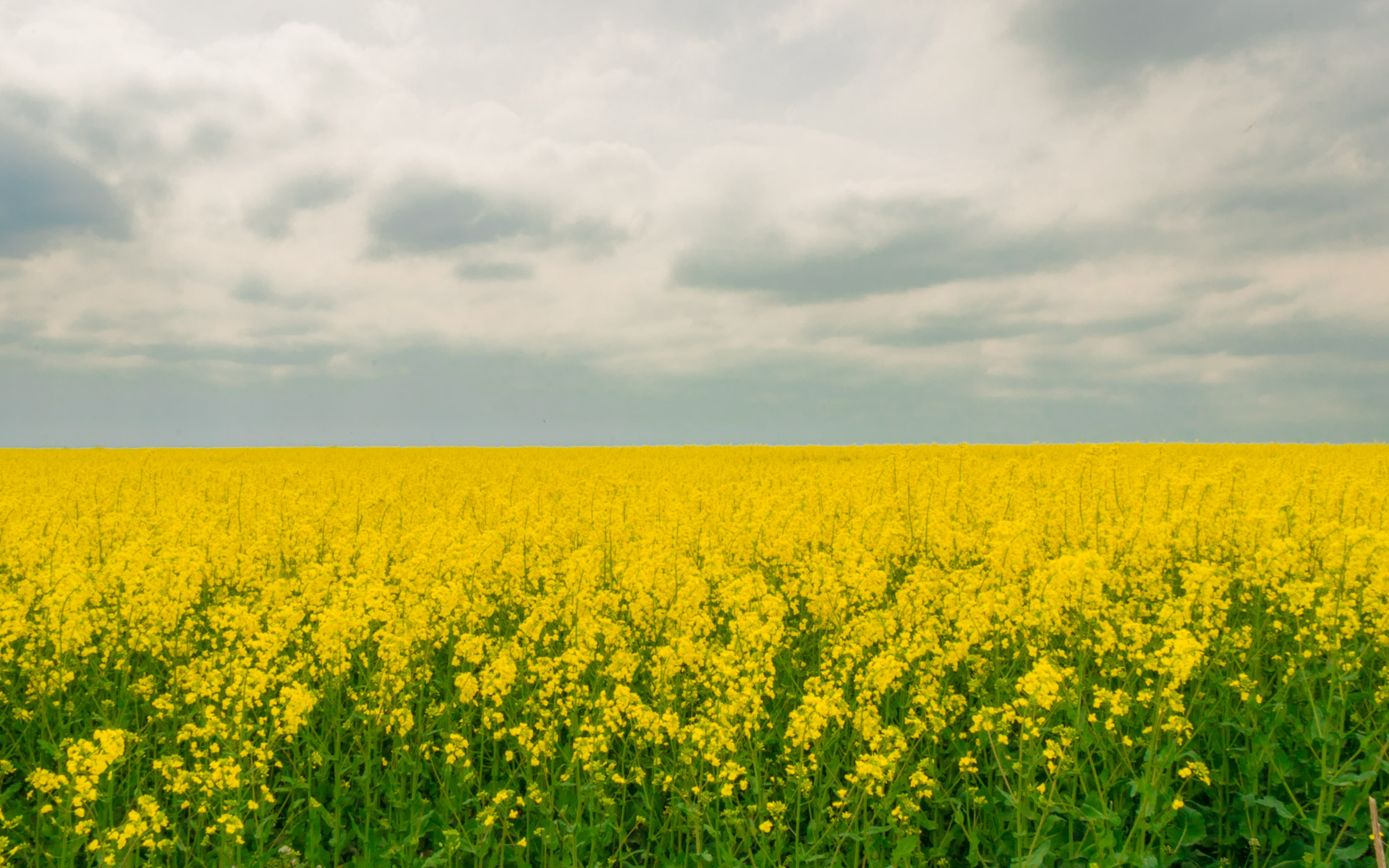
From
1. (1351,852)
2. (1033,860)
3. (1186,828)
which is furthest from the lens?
(1186,828)

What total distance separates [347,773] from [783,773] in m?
2.66

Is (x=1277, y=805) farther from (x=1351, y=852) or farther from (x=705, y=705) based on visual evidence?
(x=705, y=705)

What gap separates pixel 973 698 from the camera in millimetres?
5277

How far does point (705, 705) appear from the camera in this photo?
4.16m

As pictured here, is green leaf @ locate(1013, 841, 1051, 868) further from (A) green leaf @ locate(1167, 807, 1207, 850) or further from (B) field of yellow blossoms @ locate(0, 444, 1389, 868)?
(A) green leaf @ locate(1167, 807, 1207, 850)

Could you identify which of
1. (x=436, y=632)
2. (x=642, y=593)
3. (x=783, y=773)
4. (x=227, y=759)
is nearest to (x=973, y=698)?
(x=783, y=773)

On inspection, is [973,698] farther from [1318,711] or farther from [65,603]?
[65,603]

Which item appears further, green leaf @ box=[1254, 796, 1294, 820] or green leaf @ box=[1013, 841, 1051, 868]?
green leaf @ box=[1254, 796, 1294, 820]

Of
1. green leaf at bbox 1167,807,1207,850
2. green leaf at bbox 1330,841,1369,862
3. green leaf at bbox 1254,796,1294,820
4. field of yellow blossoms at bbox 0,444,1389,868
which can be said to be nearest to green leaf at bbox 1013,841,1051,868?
field of yellow blossoms at bbox 0,444,1389,868

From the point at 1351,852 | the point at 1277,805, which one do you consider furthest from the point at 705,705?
the point at 1351,852

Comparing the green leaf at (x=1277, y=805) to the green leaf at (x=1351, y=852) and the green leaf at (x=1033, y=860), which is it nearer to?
the green leaf at (x=1351, y=852)

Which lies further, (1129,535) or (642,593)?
(1129,535)

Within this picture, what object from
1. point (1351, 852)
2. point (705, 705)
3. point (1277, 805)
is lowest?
point (1351, 852)

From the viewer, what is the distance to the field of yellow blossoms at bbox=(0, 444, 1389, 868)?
12.8 ft
